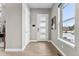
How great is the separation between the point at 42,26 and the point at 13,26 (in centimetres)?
435

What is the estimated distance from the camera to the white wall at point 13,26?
5.47 meters

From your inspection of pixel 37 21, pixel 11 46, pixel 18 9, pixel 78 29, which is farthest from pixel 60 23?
pixel 37 21

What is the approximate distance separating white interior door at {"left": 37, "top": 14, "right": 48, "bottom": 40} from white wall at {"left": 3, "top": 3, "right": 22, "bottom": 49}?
4148 millimetres

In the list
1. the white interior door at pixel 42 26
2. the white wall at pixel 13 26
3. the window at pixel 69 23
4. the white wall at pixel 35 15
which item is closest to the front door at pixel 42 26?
the white interior door at pixel 42 26

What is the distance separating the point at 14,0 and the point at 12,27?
2.46 meters

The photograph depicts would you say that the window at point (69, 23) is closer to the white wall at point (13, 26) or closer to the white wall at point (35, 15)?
→ the white wall at point (13, 26)

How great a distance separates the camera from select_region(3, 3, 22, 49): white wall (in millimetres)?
5473

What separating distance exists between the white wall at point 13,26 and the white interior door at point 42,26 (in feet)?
13.6

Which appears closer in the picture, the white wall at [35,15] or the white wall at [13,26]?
the white wall at [13,26]

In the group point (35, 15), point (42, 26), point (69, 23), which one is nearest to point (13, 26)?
point (69, 23)

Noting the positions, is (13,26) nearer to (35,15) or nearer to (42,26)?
(35,15)

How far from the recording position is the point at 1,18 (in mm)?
6930

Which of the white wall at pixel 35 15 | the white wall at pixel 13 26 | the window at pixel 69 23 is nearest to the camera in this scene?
the window at pixel 69 23

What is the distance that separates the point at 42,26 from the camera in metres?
9.63
